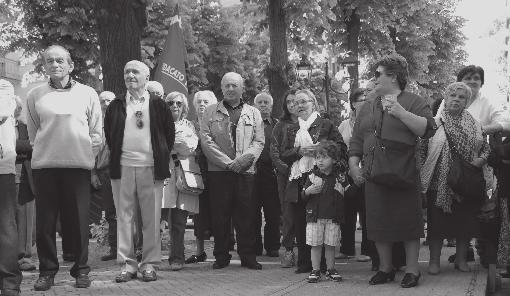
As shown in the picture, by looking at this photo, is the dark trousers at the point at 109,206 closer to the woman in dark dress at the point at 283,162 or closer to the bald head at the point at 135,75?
the woman in dark dress at the point at 283,162

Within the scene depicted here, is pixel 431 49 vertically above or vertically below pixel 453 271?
above

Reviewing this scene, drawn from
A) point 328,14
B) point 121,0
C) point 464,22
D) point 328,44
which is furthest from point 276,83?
point 464,22

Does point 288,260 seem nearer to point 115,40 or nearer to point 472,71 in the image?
point 472,71

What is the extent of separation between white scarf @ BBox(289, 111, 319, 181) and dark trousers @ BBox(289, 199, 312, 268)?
0.33 m

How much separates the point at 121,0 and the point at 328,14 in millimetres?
13428

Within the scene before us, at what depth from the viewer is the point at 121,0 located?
37.3 feet

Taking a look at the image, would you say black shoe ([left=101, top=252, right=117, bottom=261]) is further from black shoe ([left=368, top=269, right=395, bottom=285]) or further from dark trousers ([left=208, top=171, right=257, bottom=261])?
black shoe ([left=368, top=269, right=395, bottom=285])

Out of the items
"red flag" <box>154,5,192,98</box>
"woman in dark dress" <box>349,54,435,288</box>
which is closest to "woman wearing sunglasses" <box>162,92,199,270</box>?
"woman in dark dress" <box>349,54,435,288</box>

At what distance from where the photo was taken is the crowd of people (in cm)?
736

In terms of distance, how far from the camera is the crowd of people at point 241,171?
736 centimetres

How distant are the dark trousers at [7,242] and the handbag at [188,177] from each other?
246 cm

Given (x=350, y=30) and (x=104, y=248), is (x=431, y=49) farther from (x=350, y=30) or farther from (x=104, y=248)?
(x=104, y=248)

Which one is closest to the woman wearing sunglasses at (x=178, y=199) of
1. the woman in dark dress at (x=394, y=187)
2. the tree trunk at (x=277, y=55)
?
the woman in dark dress at (x=394, y=187)

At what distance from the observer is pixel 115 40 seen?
11320mm
